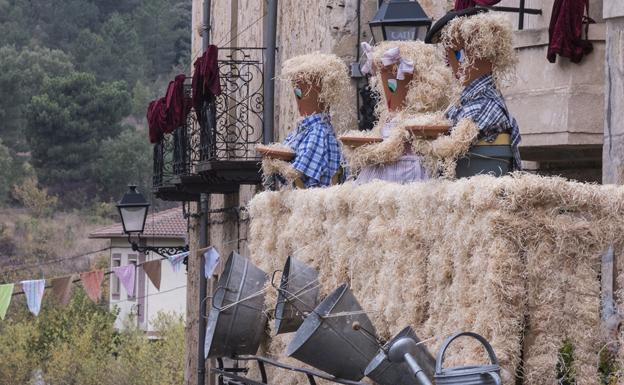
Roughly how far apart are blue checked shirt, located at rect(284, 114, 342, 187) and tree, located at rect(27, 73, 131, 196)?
49.8 m

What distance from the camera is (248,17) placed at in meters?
16.2

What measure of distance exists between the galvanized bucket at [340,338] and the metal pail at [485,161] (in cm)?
81

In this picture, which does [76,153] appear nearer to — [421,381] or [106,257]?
[106,257]

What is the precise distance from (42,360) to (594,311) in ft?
113

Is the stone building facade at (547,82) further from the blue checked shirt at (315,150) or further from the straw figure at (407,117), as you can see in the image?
the blue checked shirt at (315,150)

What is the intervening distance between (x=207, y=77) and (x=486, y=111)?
25.3ft

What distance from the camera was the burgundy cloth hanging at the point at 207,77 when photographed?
14492mm

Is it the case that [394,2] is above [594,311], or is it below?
above

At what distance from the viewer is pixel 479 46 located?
7.42m

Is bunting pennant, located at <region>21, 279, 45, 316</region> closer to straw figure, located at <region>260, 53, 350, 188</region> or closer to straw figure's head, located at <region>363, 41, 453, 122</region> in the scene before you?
straw figure, located at <region>260, 53, 350, 188</region>

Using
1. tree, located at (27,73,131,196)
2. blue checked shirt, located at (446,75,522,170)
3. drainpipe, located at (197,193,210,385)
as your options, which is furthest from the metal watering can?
tree, located at (27,73,131,196)

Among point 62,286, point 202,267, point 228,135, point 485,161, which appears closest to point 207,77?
point 228,135

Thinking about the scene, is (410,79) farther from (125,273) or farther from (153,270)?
(125,273)

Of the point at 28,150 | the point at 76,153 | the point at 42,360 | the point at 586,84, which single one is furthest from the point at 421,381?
the point at 28,150
